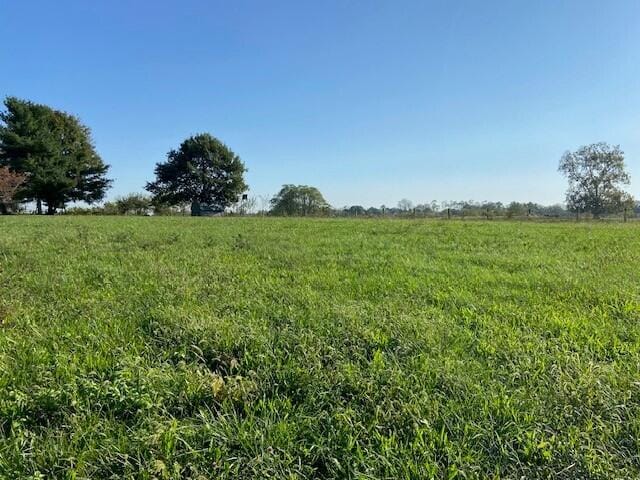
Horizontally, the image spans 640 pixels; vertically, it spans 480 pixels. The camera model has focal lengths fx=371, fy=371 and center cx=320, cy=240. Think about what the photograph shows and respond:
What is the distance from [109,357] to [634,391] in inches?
122

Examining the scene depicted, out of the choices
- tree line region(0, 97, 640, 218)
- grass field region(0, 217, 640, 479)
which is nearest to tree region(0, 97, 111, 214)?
tree line region(0, 97, 640, 218)

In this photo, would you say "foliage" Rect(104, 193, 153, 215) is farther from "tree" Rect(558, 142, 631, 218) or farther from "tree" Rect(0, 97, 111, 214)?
"tree" Rect(558, 142, 631, 218)

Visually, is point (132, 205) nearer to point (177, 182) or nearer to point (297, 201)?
point (177, 182)

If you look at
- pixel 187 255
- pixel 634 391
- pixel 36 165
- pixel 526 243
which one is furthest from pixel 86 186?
pixel 634 391

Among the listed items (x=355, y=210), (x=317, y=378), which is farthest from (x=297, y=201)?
(x=317, y=378)

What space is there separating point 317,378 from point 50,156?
42414 mm

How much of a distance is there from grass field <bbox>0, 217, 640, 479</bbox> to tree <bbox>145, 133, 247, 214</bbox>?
43.8m

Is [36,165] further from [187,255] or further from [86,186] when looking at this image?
[187,255]

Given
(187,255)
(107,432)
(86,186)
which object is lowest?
(107,432)

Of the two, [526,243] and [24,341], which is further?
[526,243]

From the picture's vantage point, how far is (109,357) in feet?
7.78

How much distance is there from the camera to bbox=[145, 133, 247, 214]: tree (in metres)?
46.3

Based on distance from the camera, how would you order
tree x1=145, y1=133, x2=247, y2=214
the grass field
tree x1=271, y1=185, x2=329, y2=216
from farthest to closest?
tree x1=145, y1=133, x2=247, y2=214, tree x1=271, y1=185, x2=329, y2=216, the grass field

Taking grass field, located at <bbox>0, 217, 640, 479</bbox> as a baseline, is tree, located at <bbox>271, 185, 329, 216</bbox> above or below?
above
